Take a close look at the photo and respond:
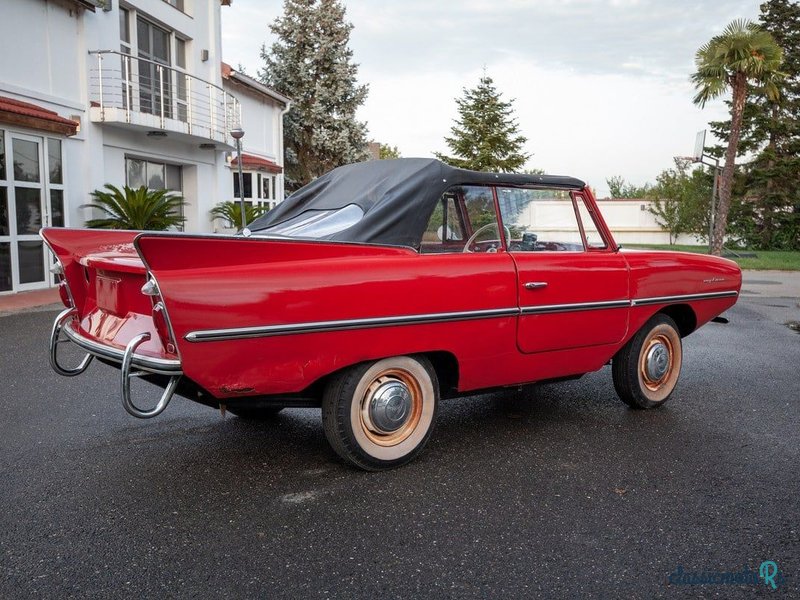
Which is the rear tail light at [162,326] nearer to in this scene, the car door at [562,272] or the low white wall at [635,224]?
the car door at [562,272]

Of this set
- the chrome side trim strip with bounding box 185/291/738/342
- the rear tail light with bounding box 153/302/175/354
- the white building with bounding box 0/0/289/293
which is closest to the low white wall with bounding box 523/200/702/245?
the white building with bounding box 0/0/289/293

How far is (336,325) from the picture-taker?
3396mm

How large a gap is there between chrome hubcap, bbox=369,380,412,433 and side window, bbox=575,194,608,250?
5.92 ft

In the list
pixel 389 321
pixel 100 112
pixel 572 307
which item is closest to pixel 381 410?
pixel 389 321

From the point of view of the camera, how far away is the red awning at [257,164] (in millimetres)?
21172

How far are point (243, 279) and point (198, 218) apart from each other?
16.4 meters

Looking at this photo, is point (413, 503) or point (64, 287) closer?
point (413, 503)

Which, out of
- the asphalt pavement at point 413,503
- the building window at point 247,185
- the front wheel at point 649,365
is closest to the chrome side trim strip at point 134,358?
the asphalt pavement at point 413,503

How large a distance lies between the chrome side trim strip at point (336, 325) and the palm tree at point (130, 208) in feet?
36.4

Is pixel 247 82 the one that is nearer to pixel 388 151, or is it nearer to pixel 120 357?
pixel 120 357

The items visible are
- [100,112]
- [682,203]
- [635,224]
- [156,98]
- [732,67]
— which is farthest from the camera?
[635,224]

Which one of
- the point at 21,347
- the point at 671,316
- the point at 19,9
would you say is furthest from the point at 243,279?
the point at 19,9

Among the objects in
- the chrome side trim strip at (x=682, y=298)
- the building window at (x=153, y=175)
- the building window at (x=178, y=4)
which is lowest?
the chrome side trim strip at (x=682, y=298)

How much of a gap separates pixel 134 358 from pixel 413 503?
1482 millimetres
